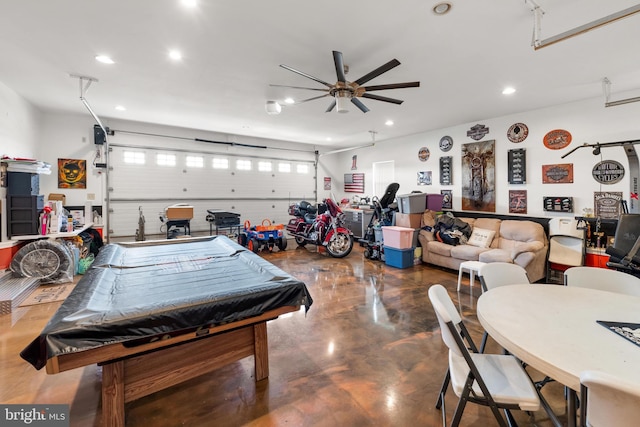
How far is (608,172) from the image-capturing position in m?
4.41

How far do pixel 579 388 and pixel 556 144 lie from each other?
17.7 feet

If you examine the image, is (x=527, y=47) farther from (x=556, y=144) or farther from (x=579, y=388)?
(x=579, y=388)

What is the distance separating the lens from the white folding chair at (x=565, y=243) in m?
4.47

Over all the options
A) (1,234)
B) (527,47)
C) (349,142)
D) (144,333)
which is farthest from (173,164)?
(527,47)

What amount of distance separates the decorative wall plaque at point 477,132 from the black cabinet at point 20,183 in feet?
26.7

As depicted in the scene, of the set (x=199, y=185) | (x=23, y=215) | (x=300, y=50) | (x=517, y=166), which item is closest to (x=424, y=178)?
(x=517, y=166)

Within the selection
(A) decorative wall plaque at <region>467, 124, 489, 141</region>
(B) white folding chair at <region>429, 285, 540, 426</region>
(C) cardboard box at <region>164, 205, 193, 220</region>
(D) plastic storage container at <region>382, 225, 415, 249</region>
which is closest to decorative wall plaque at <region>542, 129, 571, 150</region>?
(A) decorative wall plaque at <region>467, 124, 489, 141</region>

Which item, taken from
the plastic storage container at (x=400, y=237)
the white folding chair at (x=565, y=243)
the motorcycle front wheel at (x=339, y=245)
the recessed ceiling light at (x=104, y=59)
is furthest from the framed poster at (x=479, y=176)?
the recessed ceiling light at (x=104, y=59)

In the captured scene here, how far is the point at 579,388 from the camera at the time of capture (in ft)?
3.57

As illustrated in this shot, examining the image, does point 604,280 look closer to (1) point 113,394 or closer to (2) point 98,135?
(1) point 113,394

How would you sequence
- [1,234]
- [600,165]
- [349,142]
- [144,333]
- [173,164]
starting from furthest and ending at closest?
[349,142] → [173,164] → [600,165] → [1,234] → [144,333]

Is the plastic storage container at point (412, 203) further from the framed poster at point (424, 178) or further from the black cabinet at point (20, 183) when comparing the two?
the black cabinet at point (20, 183)

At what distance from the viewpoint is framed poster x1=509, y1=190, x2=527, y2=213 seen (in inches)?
214

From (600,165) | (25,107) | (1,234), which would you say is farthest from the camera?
(25,107)
